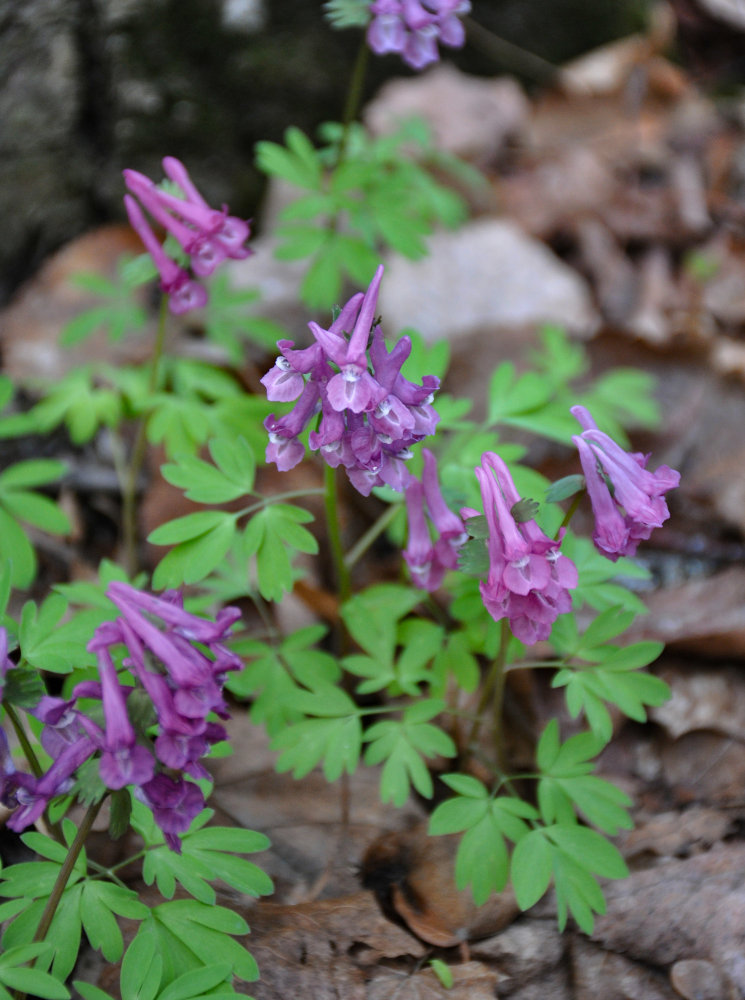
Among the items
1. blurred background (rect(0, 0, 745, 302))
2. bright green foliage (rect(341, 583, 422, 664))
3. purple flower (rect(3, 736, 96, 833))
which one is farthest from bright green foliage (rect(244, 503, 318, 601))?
blurred background (rect(0, 0, 745, 302))

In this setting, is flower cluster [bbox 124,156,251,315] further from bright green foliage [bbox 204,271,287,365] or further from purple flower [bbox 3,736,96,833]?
purple flower [bbox 3,736,96,833]

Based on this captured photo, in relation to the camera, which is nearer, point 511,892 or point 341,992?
point 341,992

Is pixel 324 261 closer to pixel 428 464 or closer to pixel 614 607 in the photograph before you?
pixel 428 464

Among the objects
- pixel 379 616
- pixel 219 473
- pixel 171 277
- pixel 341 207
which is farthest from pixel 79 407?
pixel 379 616

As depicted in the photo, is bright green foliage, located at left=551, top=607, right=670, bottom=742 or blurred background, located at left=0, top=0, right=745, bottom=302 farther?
blurred background, located at left=0, top=0, right=745, bottom=302

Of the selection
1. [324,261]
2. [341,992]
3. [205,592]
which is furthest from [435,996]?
[324,261]
